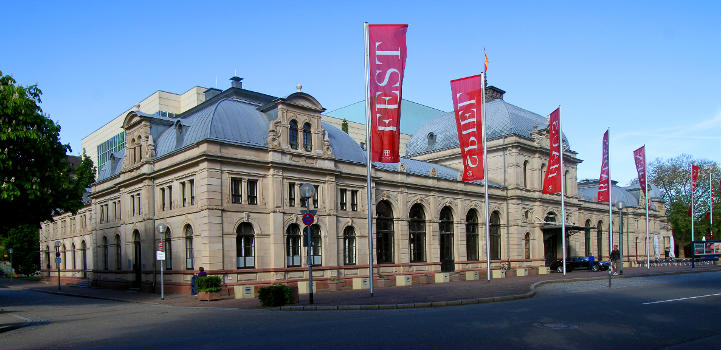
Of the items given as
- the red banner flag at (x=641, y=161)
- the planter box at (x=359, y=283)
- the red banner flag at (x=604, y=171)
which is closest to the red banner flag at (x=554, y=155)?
the red banner flag at (x=604, y=171)

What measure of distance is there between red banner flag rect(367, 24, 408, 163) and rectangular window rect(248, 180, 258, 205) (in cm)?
1022

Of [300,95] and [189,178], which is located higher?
[300,95]

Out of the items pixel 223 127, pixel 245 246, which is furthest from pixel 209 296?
pixel 223 127

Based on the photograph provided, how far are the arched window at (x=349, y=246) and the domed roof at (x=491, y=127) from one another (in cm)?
2032

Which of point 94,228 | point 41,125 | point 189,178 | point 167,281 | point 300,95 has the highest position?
point 300,95

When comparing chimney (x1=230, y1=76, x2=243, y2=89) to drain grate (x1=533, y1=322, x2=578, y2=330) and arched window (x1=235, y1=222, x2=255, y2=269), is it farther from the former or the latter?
drain grate (x1=533, y1=322, x2=578, y2=330)

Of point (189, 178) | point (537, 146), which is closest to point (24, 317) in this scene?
point (189, 178)

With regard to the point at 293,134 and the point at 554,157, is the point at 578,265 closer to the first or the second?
the point at 554,157

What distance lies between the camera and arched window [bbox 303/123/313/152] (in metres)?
36.0

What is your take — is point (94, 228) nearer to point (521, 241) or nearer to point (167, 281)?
point (167, 281)

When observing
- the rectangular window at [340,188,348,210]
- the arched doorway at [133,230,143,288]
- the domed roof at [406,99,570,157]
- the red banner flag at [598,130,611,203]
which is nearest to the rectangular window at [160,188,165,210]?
the arched doorway at [133,230,143,288]

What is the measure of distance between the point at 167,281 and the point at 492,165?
3087 centimetres

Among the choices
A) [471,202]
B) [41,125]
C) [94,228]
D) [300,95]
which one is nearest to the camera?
[41,125]

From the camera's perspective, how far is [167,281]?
34219 millimetres
